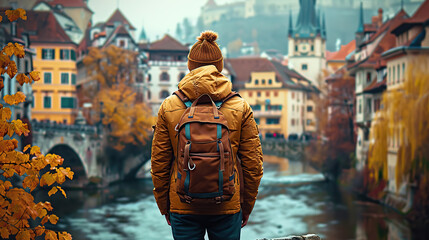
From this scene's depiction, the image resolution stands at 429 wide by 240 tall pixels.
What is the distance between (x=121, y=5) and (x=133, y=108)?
66.9 feet

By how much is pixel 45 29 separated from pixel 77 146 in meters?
8.24

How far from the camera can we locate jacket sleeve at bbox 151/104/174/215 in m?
3.44

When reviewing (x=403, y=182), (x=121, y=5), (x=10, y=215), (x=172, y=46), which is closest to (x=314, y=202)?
(x=403, y=182)

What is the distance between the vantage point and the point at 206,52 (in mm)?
3549

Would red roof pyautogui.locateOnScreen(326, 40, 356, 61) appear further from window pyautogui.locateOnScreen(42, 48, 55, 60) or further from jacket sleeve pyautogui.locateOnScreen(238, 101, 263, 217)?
jacket sleeve pyautogui.locateOnScreen(238, 101, 263, 217)

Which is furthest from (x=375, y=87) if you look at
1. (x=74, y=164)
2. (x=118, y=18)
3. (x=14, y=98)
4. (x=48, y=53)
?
(x=14, y=98)

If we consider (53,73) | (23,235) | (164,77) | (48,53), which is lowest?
(23,235)

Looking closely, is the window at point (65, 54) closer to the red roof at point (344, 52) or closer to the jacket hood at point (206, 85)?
the red roof at point (344, 52)

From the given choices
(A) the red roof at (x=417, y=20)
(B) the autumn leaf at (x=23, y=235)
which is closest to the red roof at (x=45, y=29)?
(A) the red roof at (x=417, y=20)

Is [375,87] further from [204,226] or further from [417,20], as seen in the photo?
[204,226]

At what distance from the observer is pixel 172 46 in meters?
50.5

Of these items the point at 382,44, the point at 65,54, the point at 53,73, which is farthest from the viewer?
the point at 65,54

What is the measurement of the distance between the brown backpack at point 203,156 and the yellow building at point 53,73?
3666cm

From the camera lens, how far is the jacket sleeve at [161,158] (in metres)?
3.44
